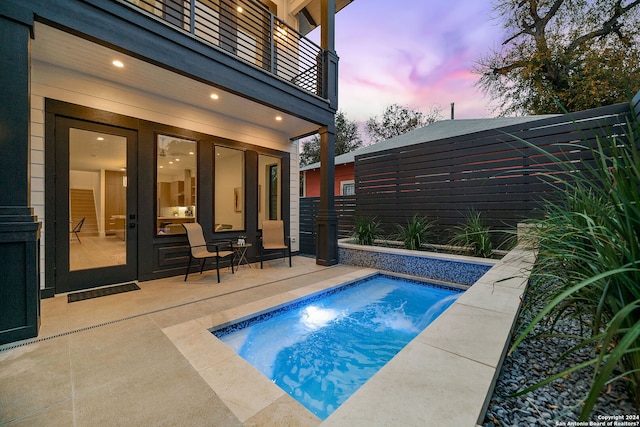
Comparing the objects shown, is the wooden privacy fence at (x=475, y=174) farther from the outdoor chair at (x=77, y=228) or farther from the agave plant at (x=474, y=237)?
the outdoor chair at (x=77, y=228)

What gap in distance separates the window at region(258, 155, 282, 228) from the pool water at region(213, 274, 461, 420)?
3.08 meters

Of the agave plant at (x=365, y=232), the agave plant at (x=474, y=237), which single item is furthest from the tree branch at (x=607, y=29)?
the agave plant at (x=365, y=232)

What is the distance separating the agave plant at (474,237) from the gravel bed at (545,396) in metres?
3.00

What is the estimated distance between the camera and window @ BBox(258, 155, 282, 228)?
6.33 m

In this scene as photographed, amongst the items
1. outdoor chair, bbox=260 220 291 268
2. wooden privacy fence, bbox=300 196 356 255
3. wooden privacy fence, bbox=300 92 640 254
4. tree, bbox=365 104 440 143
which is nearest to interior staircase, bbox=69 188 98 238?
outdoor chair, bbox=260 220 291 268

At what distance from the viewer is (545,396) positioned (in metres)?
1.29

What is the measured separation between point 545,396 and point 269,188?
602 centimetres

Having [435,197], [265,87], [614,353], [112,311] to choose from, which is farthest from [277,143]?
[614,353]

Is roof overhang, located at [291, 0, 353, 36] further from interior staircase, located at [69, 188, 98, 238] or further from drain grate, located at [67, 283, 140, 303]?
drain grate, located at [67, 283, 140, 303]

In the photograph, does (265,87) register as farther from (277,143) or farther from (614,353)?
(614,353)

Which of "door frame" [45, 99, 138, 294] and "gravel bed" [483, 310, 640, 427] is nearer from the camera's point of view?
"gravel bed" [483, 310, 640, 427]

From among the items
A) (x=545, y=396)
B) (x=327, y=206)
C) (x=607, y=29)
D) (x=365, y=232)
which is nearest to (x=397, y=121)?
(x=607, y=29)

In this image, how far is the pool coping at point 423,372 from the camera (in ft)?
3.80

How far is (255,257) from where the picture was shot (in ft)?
20.0
